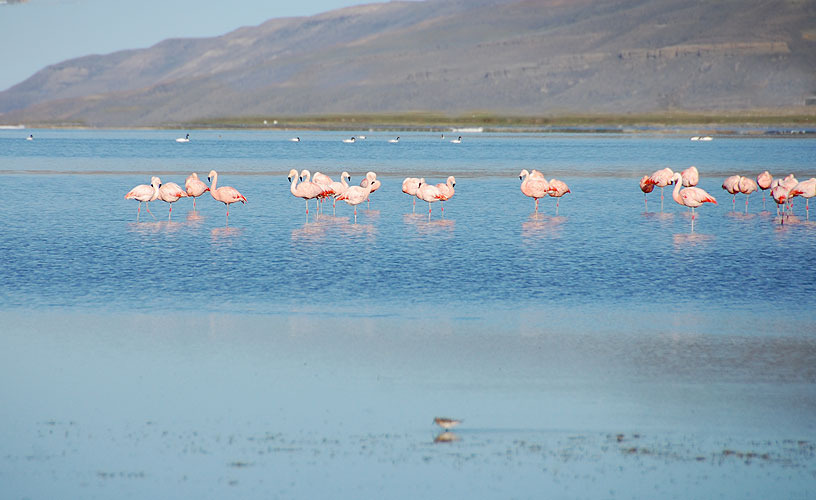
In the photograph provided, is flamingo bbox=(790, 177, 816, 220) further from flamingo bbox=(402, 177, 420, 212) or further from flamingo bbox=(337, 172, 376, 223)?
flamingo bbox=(337, 172, 376, 223)

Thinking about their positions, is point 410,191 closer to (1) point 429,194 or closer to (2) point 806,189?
(1) point 429,194

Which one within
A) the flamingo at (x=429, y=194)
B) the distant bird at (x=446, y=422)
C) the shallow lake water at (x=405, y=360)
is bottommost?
the shallow lake water at (x=405, y=360)

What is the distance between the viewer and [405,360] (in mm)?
10453

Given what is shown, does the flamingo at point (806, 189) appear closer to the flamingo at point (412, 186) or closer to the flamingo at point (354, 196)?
the flamingo at point (412, 186)

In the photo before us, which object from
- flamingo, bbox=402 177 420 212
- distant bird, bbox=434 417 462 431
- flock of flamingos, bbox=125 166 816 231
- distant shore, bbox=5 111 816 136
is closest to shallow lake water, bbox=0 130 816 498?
distant bird, bbox=434 417 462 431

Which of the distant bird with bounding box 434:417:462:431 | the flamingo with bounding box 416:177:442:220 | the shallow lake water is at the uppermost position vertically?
A: the flamingo with bounding box 416:177:442:220

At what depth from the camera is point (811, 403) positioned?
29.8 feet

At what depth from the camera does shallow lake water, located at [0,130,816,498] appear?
7363 millimetres

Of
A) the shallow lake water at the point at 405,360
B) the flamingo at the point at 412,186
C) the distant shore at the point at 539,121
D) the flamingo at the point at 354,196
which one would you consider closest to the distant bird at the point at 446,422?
the shallow lake water at the point at 405,360

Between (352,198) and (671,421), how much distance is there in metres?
16.3

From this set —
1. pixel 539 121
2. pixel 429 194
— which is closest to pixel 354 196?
pixel 429 194

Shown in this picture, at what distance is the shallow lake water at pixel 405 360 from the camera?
24.2 ft

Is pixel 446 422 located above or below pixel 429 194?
below

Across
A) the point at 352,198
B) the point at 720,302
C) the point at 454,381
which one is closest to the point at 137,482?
the point at 454,381
